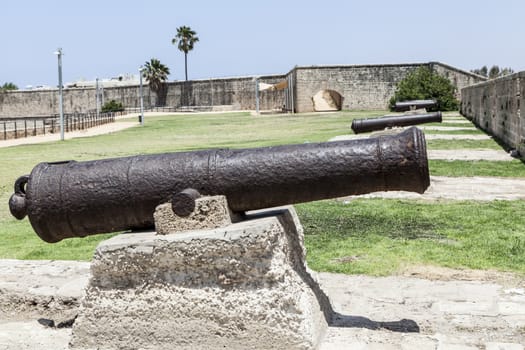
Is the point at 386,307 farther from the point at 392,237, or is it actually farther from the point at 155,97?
the point at 155,97

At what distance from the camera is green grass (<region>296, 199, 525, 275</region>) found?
17.3 ft

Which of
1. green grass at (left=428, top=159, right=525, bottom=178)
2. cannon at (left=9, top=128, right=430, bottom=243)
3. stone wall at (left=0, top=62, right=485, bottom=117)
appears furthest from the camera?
stone wall at (left=0, top=62, right=485, bottom=117)

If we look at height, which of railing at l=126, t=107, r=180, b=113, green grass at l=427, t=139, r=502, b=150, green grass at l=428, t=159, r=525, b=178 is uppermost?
railing at l=126, t=107, r=180, b=113

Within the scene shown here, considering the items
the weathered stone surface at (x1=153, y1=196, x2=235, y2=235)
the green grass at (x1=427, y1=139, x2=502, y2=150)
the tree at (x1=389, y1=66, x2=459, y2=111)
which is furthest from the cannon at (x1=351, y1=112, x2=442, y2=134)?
the tree at (x1=389, y1=66, x2=459, y2=111)

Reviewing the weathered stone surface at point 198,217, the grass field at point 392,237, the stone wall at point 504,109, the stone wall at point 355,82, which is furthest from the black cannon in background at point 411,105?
the stone wall at point 355,82

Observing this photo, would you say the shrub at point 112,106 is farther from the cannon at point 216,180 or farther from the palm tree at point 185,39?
the cannon at point 216,180

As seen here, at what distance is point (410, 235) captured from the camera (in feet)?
20.5

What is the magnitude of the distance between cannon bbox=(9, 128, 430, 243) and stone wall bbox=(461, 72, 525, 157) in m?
10.2

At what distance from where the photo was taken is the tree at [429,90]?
35906 millimetres

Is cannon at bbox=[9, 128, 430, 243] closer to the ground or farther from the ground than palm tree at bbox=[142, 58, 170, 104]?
closer to the ground

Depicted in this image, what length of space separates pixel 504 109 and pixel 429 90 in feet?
67.0

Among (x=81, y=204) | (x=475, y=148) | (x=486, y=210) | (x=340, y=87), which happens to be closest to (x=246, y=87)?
(x=340, y=87)

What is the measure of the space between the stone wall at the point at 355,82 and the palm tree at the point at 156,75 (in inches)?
743

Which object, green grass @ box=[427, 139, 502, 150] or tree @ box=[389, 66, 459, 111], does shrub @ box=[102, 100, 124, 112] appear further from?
green grass @ box=[427, 139, 502, 150]
